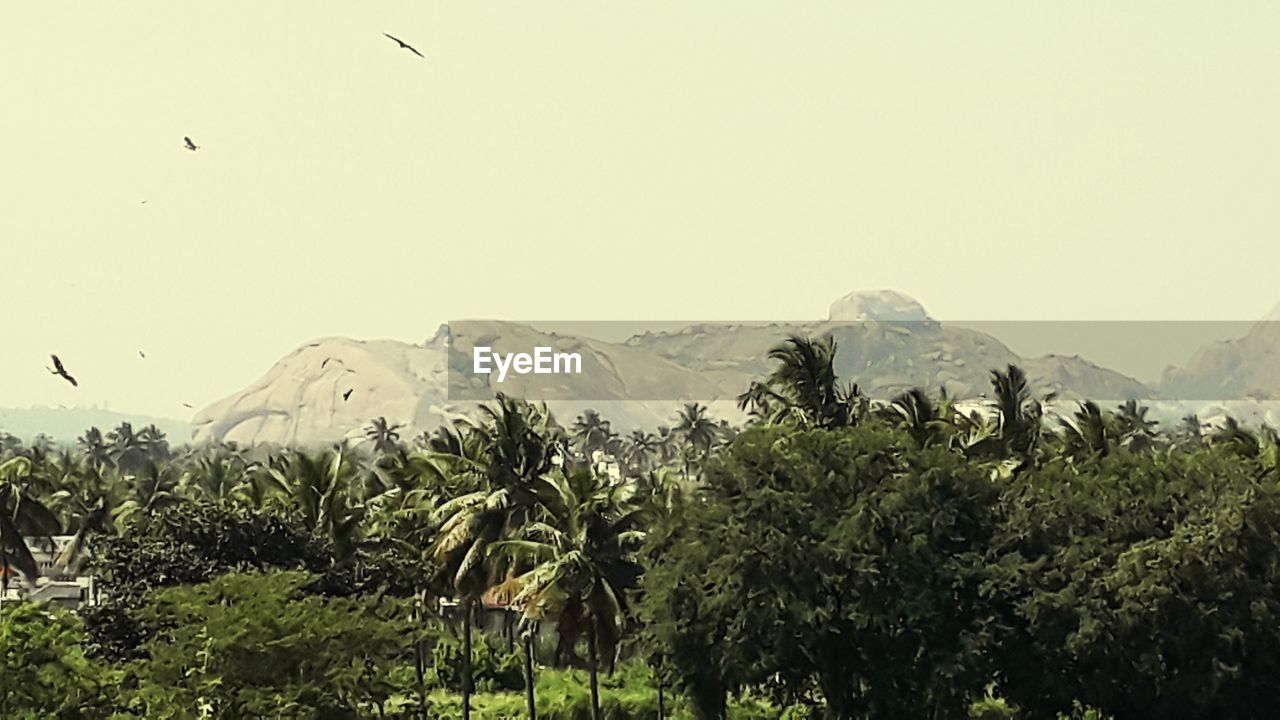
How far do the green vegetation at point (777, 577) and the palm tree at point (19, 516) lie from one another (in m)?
17.4

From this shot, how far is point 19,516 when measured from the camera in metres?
66.1

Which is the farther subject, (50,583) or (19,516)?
(50,583)

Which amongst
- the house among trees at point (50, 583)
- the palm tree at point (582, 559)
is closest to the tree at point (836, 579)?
the palm tree at point (582, 559)

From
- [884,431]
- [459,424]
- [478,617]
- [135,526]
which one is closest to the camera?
[884,431]

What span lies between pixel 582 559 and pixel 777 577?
5.90 meters

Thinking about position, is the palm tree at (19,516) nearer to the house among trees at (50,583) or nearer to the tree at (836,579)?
the house among trees at (50,583)

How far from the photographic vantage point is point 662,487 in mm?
51188

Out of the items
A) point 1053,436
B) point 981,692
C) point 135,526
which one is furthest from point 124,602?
point 1053,436

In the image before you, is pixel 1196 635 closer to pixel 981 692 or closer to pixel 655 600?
pixel 981 692

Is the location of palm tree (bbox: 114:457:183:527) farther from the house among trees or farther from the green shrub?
the green shrub

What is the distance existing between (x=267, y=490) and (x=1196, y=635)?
88.9 ft

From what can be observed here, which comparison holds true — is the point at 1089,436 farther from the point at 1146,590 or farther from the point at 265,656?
the point at 265,656

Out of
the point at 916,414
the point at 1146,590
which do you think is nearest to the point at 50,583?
the point at 916,414

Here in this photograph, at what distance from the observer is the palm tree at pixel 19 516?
6244cm
